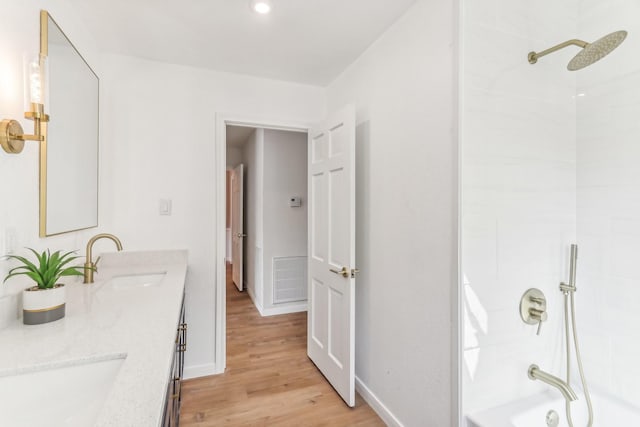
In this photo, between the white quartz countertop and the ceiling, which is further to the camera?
the ceiling

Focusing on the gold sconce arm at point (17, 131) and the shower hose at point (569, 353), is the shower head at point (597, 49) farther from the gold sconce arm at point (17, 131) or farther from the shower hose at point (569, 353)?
the gold sconce arm at point (17, 131)

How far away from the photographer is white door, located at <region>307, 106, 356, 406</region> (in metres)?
2.03

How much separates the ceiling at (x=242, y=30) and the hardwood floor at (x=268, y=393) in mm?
2434

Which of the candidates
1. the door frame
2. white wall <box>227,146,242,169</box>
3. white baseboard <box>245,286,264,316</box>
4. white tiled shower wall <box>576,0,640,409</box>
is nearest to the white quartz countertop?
the door frame

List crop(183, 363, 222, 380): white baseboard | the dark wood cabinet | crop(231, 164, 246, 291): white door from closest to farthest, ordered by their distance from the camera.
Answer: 1. the dark wood cabinet
2. crop(183, 363, 222, 380): white baseboard
3. crop(231, 164, 246, 291): white door

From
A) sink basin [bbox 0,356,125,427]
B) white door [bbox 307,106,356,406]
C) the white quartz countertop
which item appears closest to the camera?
the white quartz countertop

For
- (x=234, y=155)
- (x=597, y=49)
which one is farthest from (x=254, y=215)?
(x=597, y=49)

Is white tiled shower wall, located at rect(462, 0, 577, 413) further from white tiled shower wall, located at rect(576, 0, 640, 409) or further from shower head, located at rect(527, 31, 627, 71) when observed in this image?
shower head, located at rect(527, 31, 627, 71)

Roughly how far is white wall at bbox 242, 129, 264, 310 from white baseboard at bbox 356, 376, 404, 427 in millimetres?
1947

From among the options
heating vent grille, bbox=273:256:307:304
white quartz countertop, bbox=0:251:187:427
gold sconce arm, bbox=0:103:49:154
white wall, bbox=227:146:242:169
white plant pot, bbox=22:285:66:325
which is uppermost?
white wall, bbox=227:146:242:169

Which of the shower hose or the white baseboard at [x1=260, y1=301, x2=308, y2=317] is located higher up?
the shower hose

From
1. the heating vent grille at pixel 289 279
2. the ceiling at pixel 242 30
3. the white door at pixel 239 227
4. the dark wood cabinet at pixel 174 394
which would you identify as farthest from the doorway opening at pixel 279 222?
the dark wood cabinet at pixel 174 394

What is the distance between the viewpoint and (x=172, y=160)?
2.35 meters

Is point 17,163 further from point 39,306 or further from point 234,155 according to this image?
point 234,155
